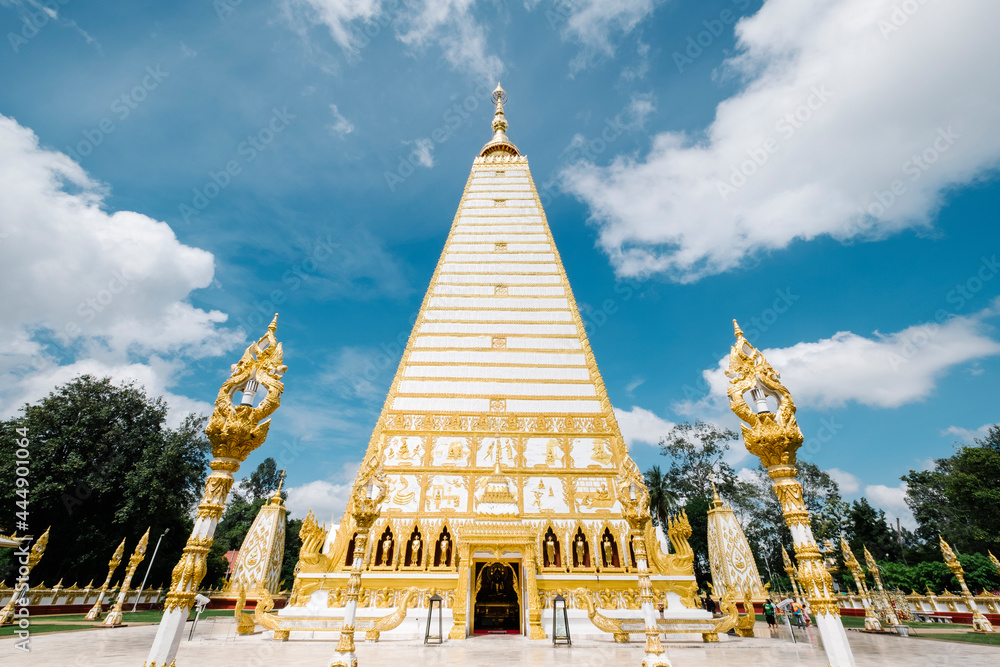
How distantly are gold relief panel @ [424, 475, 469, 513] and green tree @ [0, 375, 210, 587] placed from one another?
17219 millimetres

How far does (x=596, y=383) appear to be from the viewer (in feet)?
53.3

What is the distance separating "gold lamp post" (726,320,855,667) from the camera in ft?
16.4

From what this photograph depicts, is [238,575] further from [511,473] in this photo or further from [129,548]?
[129,548]

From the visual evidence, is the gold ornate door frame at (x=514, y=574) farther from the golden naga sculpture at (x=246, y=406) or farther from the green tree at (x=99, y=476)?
the green tree at (x=99, y=476)

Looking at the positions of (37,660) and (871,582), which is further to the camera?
(871,582)

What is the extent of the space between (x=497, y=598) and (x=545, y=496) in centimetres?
309

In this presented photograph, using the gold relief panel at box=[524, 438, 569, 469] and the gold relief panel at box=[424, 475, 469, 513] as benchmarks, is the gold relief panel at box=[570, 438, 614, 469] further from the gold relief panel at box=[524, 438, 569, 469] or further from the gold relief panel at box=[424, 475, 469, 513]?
the gold relief panel at box=[424, 475, 469, 513]

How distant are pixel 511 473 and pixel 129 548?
864 inches

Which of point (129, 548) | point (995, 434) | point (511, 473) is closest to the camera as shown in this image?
point (511, 473)

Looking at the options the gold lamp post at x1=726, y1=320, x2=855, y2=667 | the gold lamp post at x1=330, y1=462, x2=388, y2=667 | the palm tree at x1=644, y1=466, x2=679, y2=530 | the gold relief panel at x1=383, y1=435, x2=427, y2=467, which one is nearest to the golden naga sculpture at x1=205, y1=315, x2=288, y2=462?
the gold lamp post at x1=330, y1=462, x2=388, y2=667

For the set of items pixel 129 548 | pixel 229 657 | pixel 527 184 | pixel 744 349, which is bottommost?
pixel 229 657

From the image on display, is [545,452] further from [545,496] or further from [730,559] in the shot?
[730,559]

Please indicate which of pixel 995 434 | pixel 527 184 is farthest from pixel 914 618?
pixel 527 184

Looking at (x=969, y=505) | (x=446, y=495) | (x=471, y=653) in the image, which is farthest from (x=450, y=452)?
(x=969, y=505)
